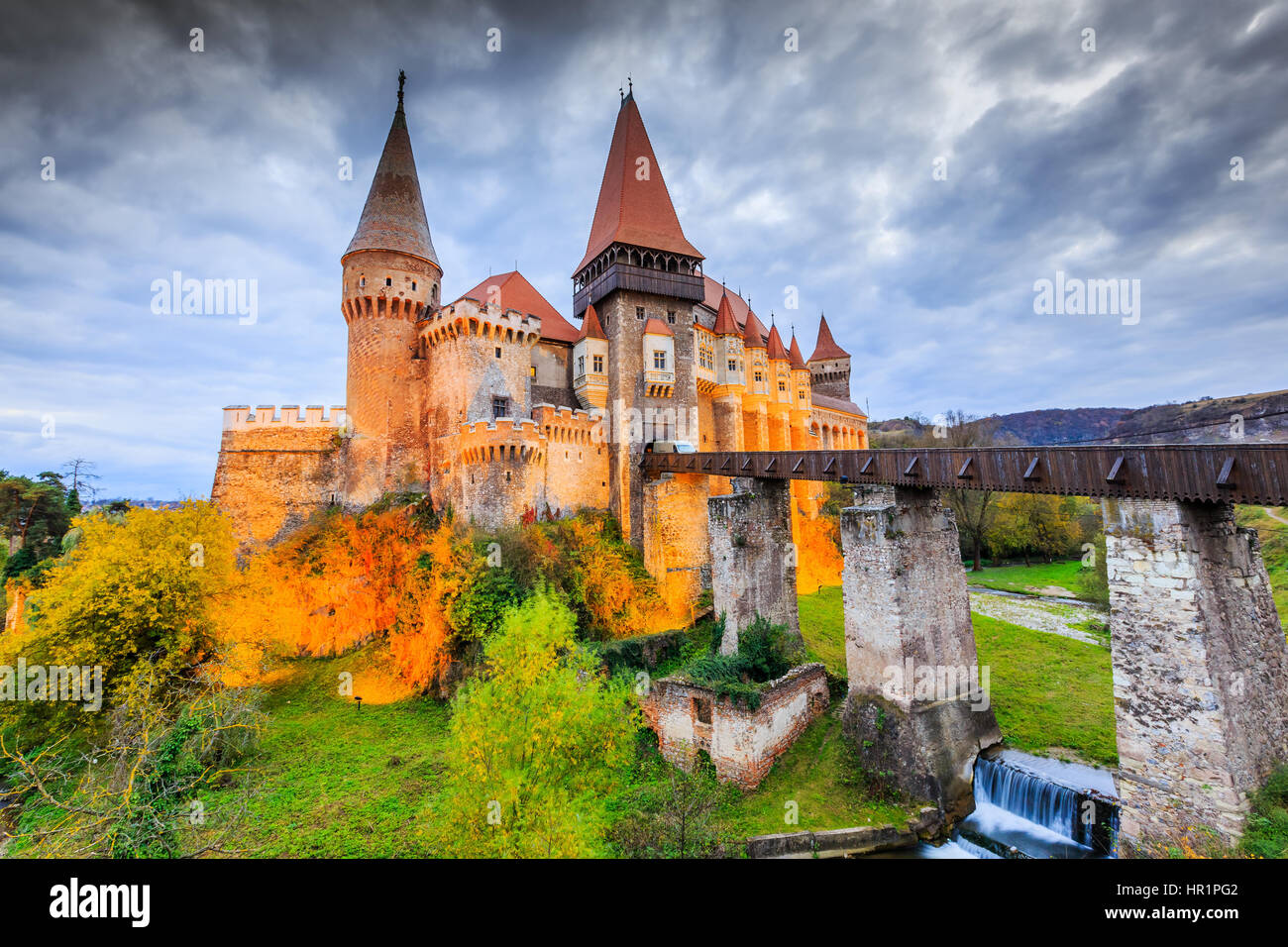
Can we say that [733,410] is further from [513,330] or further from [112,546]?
[112,546]

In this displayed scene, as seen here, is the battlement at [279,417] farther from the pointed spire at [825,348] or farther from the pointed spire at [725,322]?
the pointed spire at [825,348]

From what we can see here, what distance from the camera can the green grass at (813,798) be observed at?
10.3 metres

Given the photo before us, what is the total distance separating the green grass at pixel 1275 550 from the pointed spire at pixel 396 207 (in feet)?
105

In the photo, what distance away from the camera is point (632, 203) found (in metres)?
25.5

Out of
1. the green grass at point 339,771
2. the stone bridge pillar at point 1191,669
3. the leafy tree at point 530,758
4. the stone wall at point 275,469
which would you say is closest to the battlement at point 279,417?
the stone wall at point 275,469

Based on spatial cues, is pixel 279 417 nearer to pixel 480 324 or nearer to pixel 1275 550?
pixel 480 324

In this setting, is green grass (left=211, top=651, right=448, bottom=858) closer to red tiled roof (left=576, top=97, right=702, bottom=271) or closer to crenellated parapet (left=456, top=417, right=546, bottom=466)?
crenellated parapet (left=456, top=417, right=546, bottom=466)

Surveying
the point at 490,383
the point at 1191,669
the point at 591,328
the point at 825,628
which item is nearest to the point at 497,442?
the point at 490,383

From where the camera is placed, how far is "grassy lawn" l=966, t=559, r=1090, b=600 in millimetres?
28141

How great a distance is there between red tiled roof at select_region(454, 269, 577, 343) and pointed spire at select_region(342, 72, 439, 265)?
9.18ft

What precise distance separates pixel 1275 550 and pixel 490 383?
3104cm

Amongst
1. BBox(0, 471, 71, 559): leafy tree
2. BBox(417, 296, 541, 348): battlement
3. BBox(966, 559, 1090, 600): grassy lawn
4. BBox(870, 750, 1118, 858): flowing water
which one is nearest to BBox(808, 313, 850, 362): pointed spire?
BBox(966, 559, 1090, 600): grassy lawn
